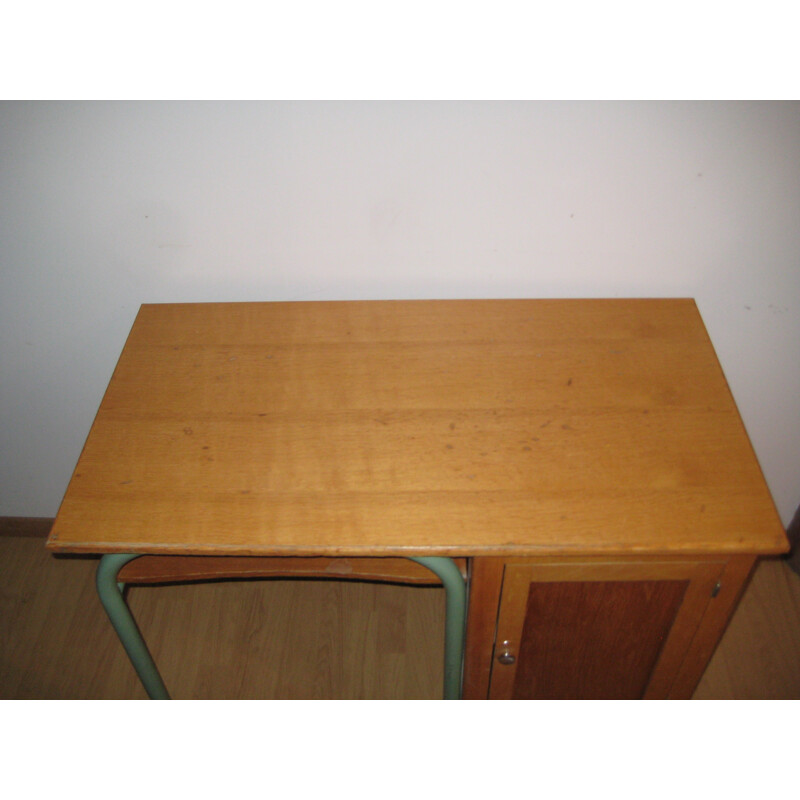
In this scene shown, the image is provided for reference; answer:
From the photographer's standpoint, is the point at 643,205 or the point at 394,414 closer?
the point at 394,414

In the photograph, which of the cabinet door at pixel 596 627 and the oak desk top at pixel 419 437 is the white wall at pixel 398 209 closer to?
the oak desk top at pixel 419 437

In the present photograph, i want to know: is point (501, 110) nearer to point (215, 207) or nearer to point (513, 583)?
point (215, 207)

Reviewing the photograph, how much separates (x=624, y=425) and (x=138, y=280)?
1.05 meters

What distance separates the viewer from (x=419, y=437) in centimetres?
108

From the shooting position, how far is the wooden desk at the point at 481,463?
0.96 meters

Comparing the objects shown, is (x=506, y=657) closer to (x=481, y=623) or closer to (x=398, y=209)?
(x=481, y=623)

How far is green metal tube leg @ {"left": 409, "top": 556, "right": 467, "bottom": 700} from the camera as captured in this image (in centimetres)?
101

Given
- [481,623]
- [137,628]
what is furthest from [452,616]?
[137,628]

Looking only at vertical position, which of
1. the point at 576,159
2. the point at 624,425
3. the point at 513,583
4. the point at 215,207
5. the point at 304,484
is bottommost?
the point at 513,583

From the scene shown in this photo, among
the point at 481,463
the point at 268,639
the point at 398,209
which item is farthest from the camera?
the point at 268,639

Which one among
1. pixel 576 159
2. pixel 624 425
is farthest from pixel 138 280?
pixel 624 425

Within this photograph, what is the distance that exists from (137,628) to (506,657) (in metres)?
0.68

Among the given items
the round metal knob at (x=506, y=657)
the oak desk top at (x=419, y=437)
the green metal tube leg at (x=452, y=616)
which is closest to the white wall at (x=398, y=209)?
the oak desk top at (x=419, y=437)

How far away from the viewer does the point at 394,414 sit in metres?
1.12
